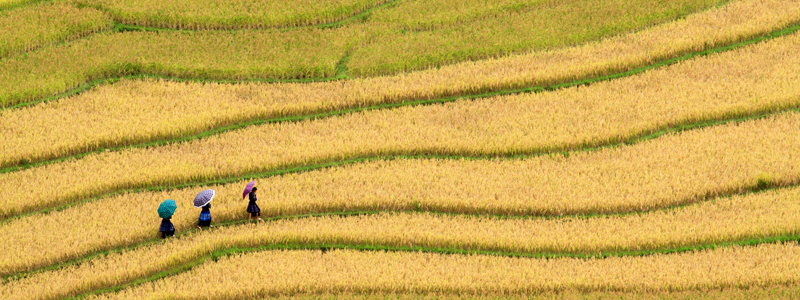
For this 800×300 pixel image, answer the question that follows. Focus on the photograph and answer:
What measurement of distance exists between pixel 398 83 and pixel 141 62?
6.00m

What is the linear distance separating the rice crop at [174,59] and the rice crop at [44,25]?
17.3 inches

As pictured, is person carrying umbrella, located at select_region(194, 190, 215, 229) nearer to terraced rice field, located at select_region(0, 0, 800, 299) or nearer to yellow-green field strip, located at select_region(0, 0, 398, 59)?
terraced rice field, located at select_region(0, 0, 800, 299)

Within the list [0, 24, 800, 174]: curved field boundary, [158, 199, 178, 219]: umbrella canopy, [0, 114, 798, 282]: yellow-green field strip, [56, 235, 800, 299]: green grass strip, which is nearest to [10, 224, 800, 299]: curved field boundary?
[56, 235, 800, 299]: green grass strip

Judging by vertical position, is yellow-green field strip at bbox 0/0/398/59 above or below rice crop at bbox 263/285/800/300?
above

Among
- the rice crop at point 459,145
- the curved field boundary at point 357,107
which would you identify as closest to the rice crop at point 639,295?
the rice crop at point 459,145

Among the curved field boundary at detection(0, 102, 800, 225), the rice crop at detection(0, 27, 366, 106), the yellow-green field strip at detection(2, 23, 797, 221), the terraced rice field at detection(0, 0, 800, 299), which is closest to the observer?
the terraced rice field at detection(0, 0, 800, 299)

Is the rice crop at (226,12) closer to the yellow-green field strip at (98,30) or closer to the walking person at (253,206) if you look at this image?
the yellow-green field strip at (98,30)

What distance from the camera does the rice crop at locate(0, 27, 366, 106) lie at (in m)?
21.4

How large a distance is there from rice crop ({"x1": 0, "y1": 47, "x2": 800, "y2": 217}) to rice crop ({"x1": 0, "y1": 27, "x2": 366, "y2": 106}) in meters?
2.43

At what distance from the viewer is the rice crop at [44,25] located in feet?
74.2

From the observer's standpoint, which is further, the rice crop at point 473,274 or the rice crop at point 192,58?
the rice crop at point 192,58

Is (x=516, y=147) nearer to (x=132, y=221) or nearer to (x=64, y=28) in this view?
(x=132, y=221)

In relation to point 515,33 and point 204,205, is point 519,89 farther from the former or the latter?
point 204,205

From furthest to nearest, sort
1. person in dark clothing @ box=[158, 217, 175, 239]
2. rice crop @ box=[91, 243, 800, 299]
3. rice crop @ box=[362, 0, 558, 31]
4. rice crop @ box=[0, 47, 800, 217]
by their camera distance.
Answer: rice crop @ box=[362, 0, 558, 31], rice crop @ box=[0, 47, 800, 217], person in dark clothing @ box=[158, 217, 175, 239], rice crop @ box=[91, 243, 800, 299]
